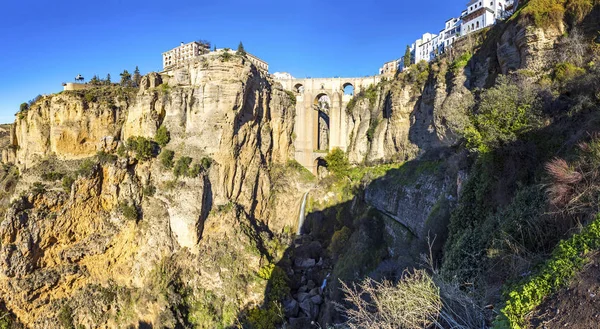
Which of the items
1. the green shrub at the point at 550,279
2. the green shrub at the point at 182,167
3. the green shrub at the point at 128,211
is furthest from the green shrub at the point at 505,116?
the green shrub at the point at 128,211

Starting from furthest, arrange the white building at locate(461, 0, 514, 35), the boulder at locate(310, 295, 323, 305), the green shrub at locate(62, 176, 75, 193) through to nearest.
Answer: the white building at locate(461, 0, 514, 35) < the green shrub at locate(62, 176, 75, 193) < the boulder at locate(310, 295, 323, 305)

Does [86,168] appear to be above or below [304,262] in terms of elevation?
above

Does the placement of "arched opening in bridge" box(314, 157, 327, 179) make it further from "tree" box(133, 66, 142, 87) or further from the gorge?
"tree" box(133, 66, 142, 87)

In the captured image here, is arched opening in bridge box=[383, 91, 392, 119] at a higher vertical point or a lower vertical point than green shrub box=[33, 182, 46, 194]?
higher

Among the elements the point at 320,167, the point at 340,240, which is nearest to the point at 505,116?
the point at 340,240

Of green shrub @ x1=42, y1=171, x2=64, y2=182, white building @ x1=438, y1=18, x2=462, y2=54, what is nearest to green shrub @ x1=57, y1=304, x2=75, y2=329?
green shrub @ x1=42, y1=171, x2=64, y2=182

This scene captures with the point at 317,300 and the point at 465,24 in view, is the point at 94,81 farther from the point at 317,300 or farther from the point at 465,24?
the point at 465,24
